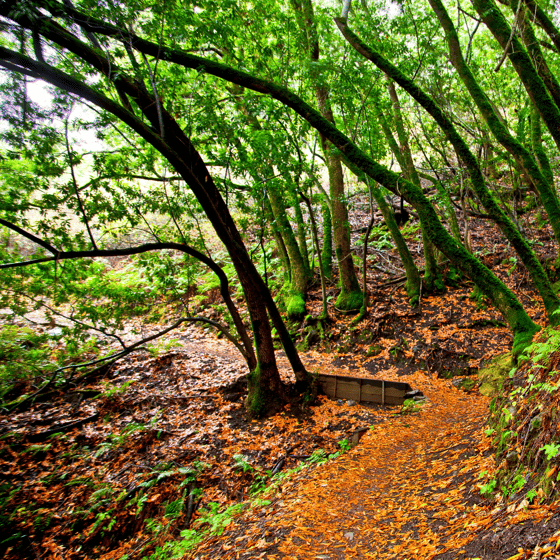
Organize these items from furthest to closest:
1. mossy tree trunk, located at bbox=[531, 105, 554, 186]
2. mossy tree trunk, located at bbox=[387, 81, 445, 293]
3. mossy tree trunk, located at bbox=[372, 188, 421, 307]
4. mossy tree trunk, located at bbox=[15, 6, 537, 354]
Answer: mossy tree trunk, located at bbox=[372, 188, 421, 307]
mossy tree trunk, located at bbox=[387, 81, 445, 293]
mossy tree trunk, located at bbox=[531, 105, 554, 186]
mossy tree trunk, located at bbox=[15, 6, 537, 354]

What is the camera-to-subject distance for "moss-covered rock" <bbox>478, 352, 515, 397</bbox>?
5.71m

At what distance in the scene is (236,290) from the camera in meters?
14.1

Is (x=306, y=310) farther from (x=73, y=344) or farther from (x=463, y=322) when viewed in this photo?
(x=73, y=344)

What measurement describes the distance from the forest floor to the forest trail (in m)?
0.02

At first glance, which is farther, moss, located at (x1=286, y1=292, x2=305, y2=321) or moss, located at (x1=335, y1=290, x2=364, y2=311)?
moss, located at (x1=286, y1=292, x2=305, y2=321)

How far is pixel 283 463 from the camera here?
518 cm

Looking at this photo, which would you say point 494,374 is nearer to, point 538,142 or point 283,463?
point 283,463

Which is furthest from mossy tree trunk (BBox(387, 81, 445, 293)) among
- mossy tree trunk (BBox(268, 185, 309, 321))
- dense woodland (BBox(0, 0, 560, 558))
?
mossy tree trunk (BBox(268, 185, 309, 321))

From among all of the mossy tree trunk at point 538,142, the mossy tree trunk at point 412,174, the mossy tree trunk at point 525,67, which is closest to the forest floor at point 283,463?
the mossy tree trunk at point 412,174

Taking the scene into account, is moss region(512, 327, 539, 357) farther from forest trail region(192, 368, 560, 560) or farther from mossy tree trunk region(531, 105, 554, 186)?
mossy tree trunk region(531, 105, 554, 186)

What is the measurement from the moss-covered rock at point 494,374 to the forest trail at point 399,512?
0.82 metres

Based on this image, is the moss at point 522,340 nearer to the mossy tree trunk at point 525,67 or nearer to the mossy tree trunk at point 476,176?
the mossy tree trunk at point 476,176

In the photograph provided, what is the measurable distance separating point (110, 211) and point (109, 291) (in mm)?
1644

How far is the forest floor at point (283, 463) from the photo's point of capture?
2785 mm
